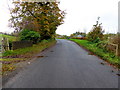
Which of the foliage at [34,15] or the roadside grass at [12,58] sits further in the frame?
the foliage at [34,15]

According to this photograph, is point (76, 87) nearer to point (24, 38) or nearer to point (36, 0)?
point (24, 38)

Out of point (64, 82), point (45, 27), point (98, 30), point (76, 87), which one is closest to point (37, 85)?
point (64, 82)

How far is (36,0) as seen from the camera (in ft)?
42.1

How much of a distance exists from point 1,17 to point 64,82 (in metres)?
13.4

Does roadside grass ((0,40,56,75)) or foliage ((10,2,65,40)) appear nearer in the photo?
roadside grass ((0,40,56,75))

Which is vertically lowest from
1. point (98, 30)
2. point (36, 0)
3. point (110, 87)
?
point (110, 87)

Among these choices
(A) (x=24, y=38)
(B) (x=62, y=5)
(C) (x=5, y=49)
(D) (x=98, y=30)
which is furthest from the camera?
(D) (x=98, y=30)

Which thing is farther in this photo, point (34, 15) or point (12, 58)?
point (34, 15)

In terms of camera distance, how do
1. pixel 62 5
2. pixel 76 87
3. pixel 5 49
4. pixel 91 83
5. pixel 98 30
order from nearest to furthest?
1. pixel 76 87
2. pixel 91 83
3. pixel 5 49
4. pixel 62 5
5. pixel 98 30

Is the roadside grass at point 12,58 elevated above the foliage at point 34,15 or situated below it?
below

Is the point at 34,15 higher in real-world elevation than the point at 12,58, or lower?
higher

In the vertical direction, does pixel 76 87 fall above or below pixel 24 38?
below

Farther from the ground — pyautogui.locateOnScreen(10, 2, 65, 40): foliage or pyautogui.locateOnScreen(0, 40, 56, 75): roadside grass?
pyautogui.locateOnScreen(10, 2, 65, 40): foliage

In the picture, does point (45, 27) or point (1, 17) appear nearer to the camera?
point (1, 17)
